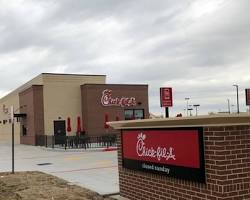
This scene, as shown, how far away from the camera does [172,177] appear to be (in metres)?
8.84

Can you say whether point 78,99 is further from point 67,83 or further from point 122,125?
point 122,125

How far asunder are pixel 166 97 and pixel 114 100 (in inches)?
1152

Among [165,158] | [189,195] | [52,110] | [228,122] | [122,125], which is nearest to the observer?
[228,122]

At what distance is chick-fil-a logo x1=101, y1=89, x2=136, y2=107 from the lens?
44812mm

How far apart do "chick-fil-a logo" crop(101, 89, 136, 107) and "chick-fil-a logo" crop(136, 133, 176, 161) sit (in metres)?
34.6

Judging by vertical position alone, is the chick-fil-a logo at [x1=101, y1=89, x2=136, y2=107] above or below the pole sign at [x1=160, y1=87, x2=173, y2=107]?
above

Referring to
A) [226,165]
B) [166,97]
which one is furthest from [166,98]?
[226,165]

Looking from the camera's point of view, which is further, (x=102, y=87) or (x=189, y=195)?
(x=102, y=87)

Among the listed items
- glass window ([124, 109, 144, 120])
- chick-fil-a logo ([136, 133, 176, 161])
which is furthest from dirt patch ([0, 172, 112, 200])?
glass window ([124, 109, 144, 120])

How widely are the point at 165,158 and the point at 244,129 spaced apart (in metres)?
1.86

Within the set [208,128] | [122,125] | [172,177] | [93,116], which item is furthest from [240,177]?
[93,116]

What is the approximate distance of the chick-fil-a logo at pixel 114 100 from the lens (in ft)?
147

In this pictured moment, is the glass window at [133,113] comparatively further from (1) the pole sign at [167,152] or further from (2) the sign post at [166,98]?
(1) the pole sign at [167,152]

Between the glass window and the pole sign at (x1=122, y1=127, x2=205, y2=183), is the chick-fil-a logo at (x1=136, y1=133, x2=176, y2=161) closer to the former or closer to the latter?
the pole sign at (x1=122, y1=127, x2=205, y2=183)
